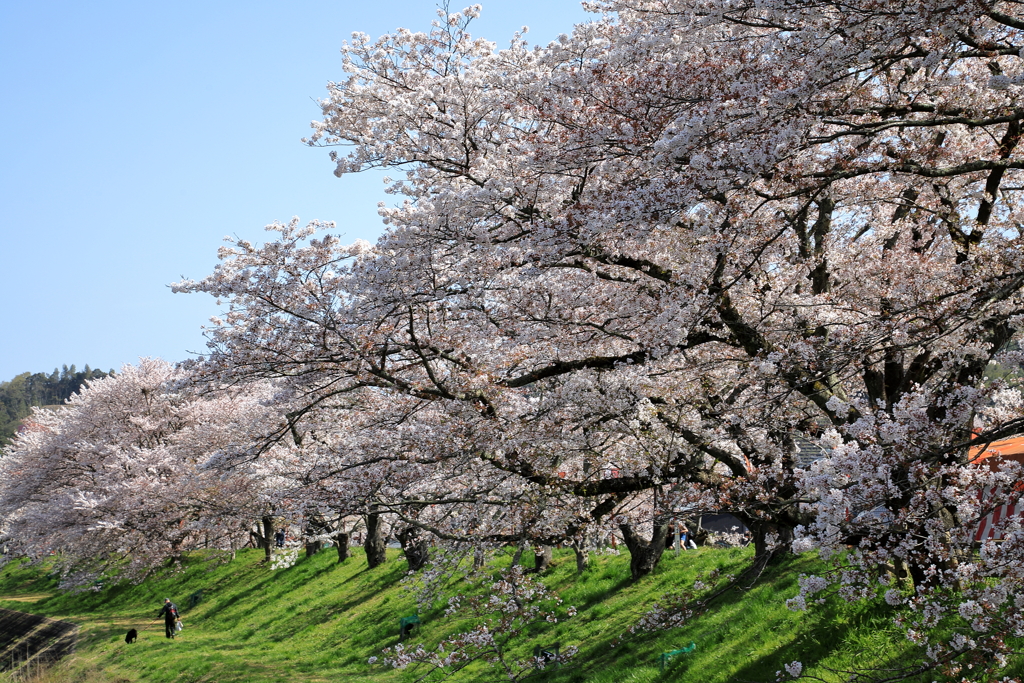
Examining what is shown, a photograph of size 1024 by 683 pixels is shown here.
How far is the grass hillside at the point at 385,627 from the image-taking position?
963 centimetres

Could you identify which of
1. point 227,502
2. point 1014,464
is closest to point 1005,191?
point 1014,464

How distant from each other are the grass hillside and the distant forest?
14353 cm

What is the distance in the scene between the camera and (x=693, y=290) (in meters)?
8.12

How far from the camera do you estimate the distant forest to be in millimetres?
155750

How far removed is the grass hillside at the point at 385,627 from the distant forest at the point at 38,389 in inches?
5651

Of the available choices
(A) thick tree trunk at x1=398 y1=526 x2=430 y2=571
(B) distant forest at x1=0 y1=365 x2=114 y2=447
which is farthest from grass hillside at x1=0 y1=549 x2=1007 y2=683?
(B) distant forest at x1=0 y1=365 x2=114 y2=447

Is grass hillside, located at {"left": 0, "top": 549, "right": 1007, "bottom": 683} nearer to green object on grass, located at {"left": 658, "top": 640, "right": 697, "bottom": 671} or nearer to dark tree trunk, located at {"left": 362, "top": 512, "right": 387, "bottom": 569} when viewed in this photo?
green object on grass, located at {"left": 658, "top": 640, "right": 697, "bottom": 671}

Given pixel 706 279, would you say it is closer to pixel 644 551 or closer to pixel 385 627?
pixel 644 551

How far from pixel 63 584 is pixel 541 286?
28185 mm

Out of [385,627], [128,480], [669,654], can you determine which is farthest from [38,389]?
[669,654]

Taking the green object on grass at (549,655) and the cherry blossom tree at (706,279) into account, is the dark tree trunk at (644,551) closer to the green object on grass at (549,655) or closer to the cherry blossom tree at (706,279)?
the green object on grass at (549,655)

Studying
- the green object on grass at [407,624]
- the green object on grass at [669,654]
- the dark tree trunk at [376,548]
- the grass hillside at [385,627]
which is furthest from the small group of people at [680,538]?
the dark tree trunk at [376,548]

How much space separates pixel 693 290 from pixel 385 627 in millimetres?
14258

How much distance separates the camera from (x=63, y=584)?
29.7m
